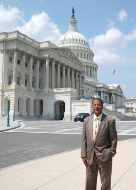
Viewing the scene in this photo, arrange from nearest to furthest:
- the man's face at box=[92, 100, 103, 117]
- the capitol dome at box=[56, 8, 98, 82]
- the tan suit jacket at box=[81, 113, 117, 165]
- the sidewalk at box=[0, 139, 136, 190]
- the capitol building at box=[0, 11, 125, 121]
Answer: the tan suit jacket at box=[81, 113, 117, 165] < the man's face at box=[92, 100, 103, 117] < the sidewalk at box=[0, 139, 136, 190] < the capitol building at box=[0, 11, 125, 121] < the capitol dome at box=[56, 8, 98, 82]

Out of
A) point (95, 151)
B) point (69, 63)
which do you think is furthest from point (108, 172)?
point (69, 63)

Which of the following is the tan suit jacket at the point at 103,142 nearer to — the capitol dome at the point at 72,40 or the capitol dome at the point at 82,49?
the capitol dome at the point at 82,49

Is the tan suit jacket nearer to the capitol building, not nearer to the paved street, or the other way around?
the paved street

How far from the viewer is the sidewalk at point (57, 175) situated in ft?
18.7

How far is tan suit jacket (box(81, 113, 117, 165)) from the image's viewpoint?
444 centimetres

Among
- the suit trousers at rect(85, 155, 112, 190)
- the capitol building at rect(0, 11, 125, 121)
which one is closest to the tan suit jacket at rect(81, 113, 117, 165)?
the suit trousers at rect(85, 155, 112, 190)

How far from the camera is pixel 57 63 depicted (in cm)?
6631

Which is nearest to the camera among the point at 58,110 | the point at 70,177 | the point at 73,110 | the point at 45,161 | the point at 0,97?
the point at 70,177

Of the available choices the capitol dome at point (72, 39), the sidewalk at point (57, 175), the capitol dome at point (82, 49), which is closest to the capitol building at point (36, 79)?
the sidewalk at point (57, 175)

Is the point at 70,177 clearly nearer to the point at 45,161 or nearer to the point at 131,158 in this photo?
the point at 45,161

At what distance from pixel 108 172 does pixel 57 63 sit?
206ft

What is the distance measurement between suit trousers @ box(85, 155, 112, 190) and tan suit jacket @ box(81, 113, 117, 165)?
11 cm

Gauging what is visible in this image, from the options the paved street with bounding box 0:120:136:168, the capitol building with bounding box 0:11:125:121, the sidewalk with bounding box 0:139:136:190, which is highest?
the capitol building with bounding box 0:11:125:121

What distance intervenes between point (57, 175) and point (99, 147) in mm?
2653
